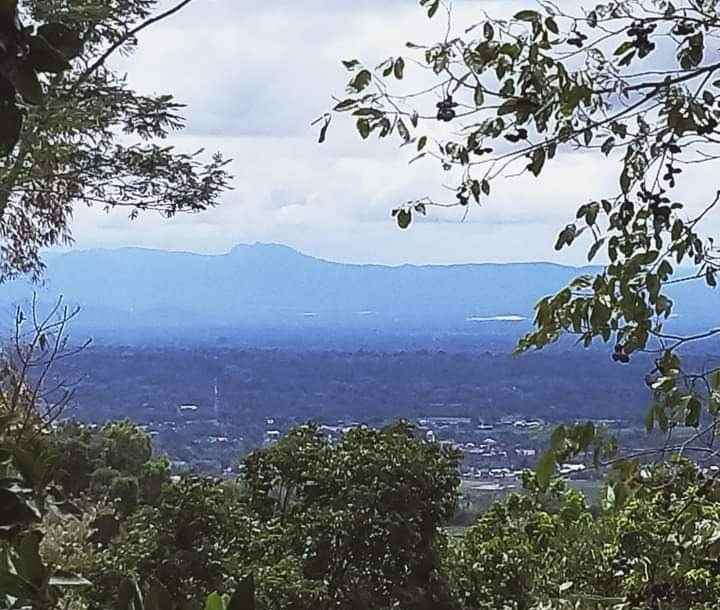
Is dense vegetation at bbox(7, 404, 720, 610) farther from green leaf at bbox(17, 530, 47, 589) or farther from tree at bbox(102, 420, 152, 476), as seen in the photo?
green leaf at bbox(17, 530, 47, 589)

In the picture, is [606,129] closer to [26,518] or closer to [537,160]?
[537,160]

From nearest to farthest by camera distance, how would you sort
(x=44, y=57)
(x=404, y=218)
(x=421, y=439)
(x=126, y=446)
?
1. (x=44, y=57)
2. (x=404, y=218)
3. (x=421, y=439)
4. (x=126, y=446)

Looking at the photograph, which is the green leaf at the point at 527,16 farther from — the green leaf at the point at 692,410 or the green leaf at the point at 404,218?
the green leaf at the point at 692,410

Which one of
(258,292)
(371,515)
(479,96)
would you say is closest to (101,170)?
(258,292)

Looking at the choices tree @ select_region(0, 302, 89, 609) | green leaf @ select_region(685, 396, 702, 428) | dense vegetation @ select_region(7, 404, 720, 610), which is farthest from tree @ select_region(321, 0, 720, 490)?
dense vegetation @ select_region(7, 404, 720, 610)

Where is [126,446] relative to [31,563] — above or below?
below

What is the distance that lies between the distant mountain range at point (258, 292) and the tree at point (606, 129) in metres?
2.10

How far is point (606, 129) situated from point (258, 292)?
4.41 m

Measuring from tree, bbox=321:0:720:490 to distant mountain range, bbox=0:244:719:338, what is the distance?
210 centimetres

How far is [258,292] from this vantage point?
5.32m

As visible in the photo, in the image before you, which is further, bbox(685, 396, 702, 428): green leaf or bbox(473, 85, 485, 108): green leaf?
bbox(473, 85, 485, 108): green leaf

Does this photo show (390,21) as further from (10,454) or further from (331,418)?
(331,418)

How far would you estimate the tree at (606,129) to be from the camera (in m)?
0.89

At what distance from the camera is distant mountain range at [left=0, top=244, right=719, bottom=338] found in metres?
3.87
